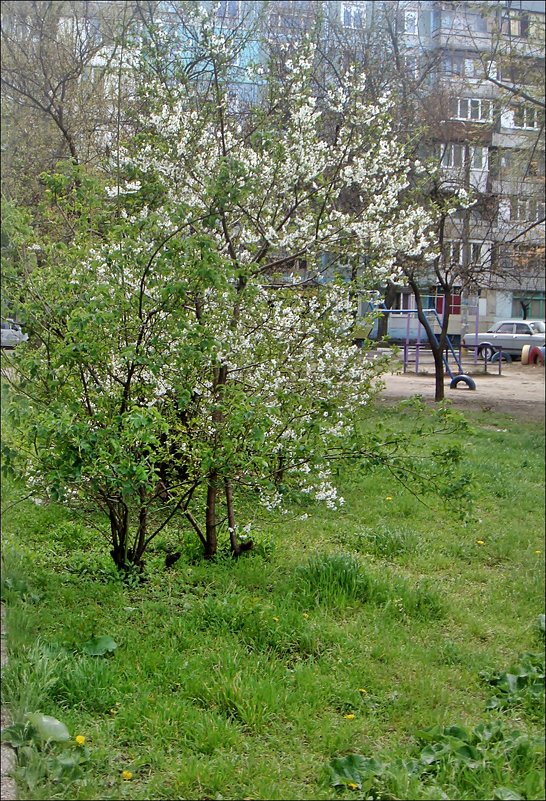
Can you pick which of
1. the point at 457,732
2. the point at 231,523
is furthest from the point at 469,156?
the point at 457,732

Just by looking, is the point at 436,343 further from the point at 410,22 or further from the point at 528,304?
the point at 410,22

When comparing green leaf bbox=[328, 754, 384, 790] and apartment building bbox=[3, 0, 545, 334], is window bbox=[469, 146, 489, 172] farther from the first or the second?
green leaf bbox=[328, 754, 384, 790]

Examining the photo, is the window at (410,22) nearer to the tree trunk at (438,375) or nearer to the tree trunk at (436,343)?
the tree trunk at (436,343)

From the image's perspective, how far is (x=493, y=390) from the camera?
2424 millimetres

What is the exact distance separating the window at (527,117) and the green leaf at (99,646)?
5.63ft

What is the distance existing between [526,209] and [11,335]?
4.68 feet

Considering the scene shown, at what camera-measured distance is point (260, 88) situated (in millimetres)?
2432

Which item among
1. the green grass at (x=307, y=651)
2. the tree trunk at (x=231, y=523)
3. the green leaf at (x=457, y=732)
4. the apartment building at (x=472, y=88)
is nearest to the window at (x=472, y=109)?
the apartment building at (x=472, y=88)

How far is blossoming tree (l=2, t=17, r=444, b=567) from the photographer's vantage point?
2.11m

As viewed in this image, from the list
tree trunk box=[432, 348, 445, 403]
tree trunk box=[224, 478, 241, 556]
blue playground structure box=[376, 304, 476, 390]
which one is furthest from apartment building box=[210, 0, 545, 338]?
tree trunk box=[224, 478, 241, 556]

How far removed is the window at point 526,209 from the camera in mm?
2252

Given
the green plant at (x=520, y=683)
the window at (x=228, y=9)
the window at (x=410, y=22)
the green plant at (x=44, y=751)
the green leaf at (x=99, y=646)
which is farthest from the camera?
the window at (x=228, y=9)

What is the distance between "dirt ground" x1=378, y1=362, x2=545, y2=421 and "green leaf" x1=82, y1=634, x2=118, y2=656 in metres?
1.12

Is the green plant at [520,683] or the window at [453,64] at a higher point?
the window at [453,64]
